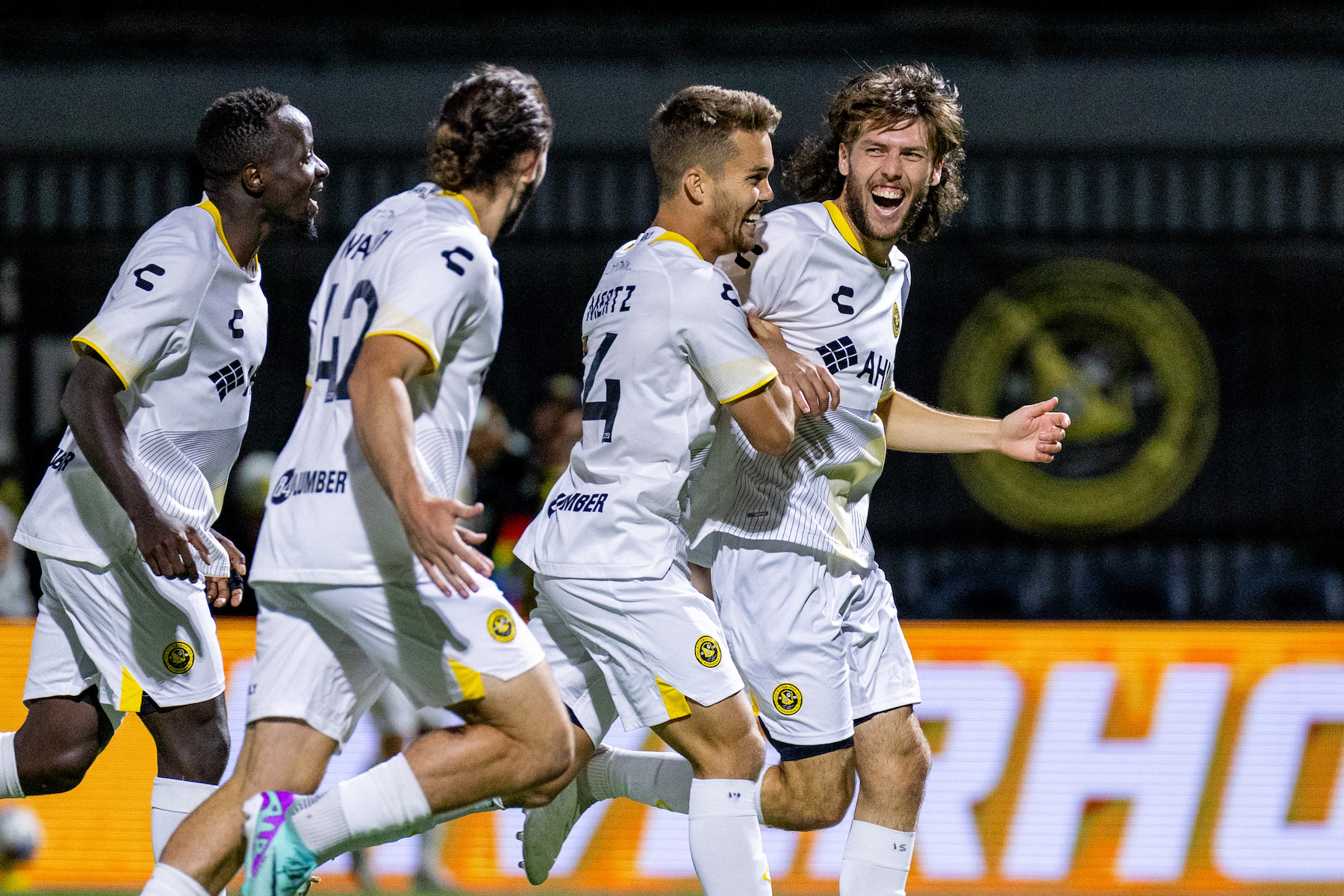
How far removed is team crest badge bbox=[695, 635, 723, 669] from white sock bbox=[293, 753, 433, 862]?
72cm

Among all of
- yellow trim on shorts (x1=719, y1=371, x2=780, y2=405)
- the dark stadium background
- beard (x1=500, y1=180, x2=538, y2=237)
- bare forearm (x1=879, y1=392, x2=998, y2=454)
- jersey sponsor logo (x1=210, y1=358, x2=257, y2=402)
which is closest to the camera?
beard (x1=500, y1=180, x2=538, y2=237)

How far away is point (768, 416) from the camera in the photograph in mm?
3586

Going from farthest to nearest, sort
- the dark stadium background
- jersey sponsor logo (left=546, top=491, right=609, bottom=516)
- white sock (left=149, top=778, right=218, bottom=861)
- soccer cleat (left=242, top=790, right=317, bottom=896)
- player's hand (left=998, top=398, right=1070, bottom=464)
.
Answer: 1. the dark stadium background
2. player's hand (left=998, top=398, right=1070, bottom=464)
3. white sock (left=149, top=778, right=218, bottom=861)
4. jersey sponsor logo (left=546, top=491, right=609, bottom=516)
5. soccer cleat (left=242, top=790, right=317, bottom=896)

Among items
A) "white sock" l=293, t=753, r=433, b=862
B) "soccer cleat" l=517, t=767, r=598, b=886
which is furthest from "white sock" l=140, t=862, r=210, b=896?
"soccer cleat" l=517, t=767, r=598, b=886

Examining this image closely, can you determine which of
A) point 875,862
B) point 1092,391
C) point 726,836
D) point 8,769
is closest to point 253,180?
point 8,769

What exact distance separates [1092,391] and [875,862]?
19.4 feet

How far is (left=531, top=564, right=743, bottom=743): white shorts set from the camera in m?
3.64

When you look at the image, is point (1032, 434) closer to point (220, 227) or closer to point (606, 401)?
point (606, 401)

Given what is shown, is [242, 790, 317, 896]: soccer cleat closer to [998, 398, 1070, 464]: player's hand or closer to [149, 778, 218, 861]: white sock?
[149, 778, 218, 861]: white sock

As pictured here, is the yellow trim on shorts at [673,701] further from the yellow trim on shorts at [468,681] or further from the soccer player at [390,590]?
the yellow trim on shorts at [468,681]

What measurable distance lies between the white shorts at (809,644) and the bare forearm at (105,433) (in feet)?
4.70

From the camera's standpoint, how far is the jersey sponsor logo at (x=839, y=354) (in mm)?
4035

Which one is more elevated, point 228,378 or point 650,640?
point 228,378

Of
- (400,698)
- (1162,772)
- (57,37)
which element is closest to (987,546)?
(1162,772)
